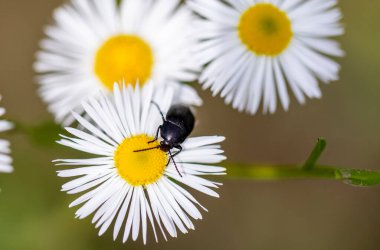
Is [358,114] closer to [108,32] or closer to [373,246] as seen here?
[373,246]

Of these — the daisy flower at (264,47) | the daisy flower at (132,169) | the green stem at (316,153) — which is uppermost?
the daisy flower at (264,47)

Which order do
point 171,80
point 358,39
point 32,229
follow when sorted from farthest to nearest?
point 358,39 → point 32,229 → point 171,80

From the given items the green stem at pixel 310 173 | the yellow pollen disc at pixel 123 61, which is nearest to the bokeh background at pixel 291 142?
the yellow pollen disc at pixel 123 61

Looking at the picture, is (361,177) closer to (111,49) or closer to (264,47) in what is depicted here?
(264,47)

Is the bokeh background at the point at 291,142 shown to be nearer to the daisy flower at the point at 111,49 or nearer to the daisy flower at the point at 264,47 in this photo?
the daisy flower at the point at 111,49

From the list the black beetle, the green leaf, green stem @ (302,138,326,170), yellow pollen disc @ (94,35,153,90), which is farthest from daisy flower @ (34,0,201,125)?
the green leaf

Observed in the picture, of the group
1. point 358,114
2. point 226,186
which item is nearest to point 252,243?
point 226,186

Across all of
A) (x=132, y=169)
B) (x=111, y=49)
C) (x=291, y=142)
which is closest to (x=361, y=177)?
(x=132, y=169)
